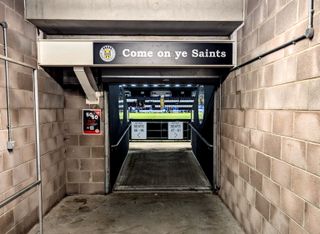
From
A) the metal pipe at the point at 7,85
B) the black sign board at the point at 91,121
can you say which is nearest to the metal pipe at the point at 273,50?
the black sign board at the point at 91,121

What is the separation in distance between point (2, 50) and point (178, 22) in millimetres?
1981

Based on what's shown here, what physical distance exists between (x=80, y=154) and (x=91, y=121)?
604 mm

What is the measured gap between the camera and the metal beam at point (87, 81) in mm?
3320

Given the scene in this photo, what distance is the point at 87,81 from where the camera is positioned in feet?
11.5

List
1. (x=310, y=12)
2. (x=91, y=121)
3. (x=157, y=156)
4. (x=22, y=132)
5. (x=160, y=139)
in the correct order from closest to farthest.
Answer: (x=310, y=12) < (x=22, y=132) < (x=91, y=121) < (x=157, y=156) < (x=160, y=139)

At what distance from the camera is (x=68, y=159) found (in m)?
4.04

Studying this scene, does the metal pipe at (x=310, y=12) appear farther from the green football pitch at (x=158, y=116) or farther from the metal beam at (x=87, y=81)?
the green football pitch at (x=158, y=116)

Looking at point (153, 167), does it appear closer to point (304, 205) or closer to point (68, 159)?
point (68, 159)

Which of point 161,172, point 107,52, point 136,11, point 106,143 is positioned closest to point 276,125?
point 136,11

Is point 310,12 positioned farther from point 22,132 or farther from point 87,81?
point 22,132

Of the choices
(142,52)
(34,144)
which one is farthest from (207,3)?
Result: (34,144)

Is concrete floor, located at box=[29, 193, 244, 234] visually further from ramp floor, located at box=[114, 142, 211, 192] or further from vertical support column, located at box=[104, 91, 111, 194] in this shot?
ramp floor, located at box=[114, 142, 211, 192]

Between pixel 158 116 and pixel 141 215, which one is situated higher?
pixel 158 116

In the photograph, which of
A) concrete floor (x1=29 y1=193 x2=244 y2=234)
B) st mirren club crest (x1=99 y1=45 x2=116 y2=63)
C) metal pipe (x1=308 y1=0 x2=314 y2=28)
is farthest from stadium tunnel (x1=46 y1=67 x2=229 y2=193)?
metal pipe (x1=308 y1=0 x2=314 y2=28)
